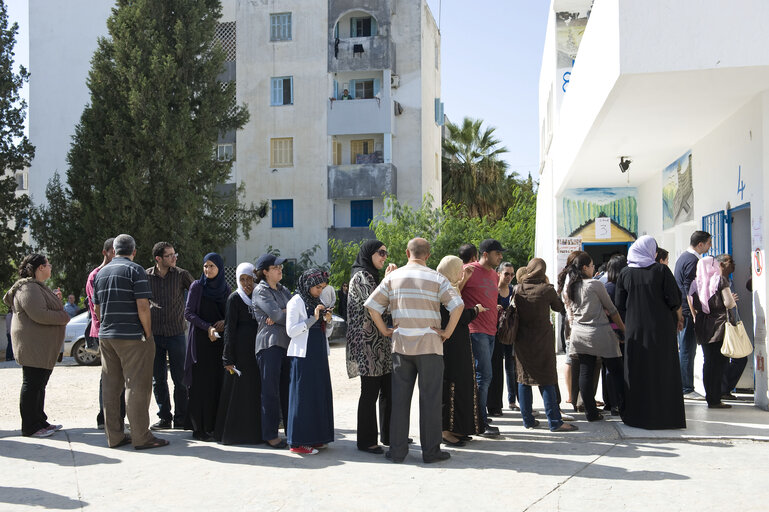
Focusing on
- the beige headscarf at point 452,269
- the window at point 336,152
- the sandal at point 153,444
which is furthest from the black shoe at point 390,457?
the window at point 336,152

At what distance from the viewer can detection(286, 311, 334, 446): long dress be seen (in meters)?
6.85

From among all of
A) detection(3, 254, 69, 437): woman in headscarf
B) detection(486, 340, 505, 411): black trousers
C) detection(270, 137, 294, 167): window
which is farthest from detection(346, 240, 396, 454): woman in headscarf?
detection(270, 137, 294, 167): window

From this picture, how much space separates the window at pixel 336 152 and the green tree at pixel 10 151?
475 inches

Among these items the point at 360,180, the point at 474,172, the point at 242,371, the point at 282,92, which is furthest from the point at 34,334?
the point at 474,172

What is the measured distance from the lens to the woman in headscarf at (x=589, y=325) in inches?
319

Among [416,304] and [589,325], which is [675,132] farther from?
[416,304]

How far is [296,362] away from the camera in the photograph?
22.7 feet

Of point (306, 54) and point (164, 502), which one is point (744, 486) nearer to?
point (164, 502)

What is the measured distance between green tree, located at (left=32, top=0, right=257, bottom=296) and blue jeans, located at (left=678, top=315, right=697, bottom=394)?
1946cm

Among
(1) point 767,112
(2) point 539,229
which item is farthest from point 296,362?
(2) point 539,229

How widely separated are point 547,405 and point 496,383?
117 centimetres

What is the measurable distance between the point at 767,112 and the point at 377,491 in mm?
6262

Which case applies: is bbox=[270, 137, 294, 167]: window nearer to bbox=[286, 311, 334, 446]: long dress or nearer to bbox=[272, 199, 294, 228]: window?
bbox=[272, 199, 294, 228]: window

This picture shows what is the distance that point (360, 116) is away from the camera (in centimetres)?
3178
